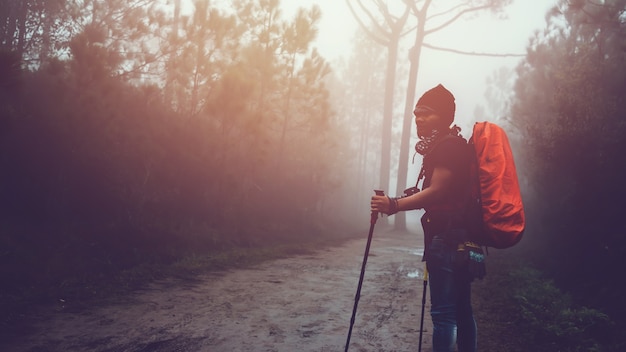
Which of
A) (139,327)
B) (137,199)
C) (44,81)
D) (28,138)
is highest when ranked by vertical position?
(44,81)

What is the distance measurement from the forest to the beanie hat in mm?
4668

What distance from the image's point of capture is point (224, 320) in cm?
521

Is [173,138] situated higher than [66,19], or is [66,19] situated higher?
[66,19]

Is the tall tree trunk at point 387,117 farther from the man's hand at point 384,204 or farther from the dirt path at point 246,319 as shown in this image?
the man's hand at point 384,204

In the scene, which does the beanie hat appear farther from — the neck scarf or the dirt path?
the dirt path

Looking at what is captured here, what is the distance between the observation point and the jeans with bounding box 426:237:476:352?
295 cm

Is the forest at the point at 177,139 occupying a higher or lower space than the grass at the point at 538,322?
higher

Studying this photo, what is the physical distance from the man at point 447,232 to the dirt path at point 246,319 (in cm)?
161

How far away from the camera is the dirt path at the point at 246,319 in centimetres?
432

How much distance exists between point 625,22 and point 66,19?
12.2 m

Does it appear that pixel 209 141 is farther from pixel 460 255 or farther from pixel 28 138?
pixel 460 255

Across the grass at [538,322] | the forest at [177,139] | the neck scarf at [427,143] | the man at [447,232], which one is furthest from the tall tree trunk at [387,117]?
the man at [447,232]

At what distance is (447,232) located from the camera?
9.75 ft

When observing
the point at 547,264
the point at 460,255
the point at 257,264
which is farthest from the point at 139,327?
the point at 547,264
